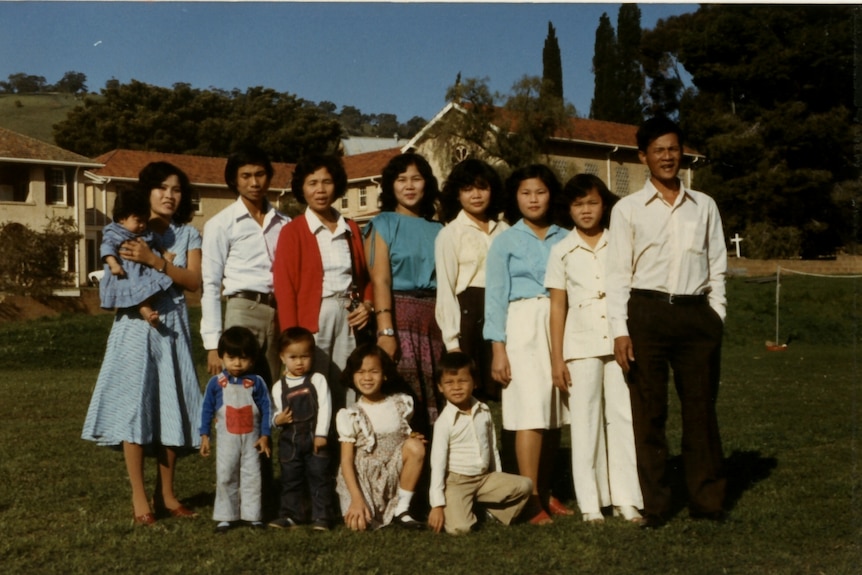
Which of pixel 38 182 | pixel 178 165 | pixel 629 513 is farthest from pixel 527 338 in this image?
pixel 178 165

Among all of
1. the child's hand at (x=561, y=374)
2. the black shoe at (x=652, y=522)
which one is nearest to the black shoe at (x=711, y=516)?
the black shoe at (x=652, y=522)

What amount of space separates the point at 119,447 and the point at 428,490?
1870mm

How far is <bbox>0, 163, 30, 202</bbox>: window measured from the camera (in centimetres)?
3388

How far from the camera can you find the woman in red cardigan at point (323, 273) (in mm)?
5609

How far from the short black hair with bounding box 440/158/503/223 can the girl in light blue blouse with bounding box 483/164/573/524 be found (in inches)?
9.8

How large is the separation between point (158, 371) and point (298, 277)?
1015mm

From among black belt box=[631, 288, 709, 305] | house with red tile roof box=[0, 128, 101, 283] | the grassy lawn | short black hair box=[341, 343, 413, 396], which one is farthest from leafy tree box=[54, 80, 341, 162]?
black belt box=[631, 288, 709, 305]

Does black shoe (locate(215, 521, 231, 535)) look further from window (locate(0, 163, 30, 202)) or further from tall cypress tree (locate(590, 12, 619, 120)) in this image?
tall cypress tree (locate(590, 12, 619, 120))

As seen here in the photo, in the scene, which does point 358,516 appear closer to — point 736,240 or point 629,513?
point 629,513

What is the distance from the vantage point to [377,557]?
488 centimetres

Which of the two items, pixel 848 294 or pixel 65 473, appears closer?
pixel 65 473

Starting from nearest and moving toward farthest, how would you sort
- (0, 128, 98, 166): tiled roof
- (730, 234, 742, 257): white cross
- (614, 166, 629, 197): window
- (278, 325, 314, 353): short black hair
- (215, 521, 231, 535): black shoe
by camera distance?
(215, 521, 231, 535): black shoe, (278, 325, 314, 353): short black hair, (730, 234, 742, 257): white cross, (0, 128, 98, 166): tiled roof, (614, 166, 629, 197): window

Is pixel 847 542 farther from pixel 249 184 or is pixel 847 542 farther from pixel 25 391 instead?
pixel 25 391

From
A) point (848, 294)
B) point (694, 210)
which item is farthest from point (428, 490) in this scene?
point (848, 294)
